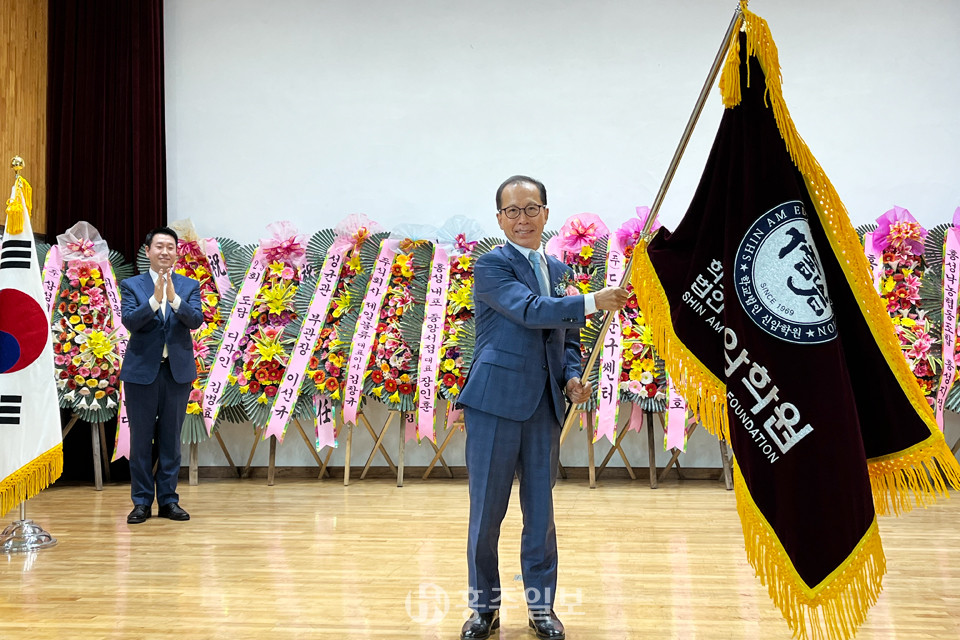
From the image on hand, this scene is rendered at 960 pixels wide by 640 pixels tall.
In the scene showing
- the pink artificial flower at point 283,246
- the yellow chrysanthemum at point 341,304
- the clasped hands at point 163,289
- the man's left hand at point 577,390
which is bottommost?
the man's left hand at point 577,390

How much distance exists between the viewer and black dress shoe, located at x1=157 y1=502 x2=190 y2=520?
167 inches

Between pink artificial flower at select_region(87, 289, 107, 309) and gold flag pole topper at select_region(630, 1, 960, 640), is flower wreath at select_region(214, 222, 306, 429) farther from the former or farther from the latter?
gold flag pole topper at select_region(630, 1, 960, 640)

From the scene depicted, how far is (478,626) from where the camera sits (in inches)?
93.1

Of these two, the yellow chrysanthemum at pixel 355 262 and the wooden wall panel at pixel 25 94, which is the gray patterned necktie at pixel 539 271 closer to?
the yellow chrysanthemum at pixel 355 262

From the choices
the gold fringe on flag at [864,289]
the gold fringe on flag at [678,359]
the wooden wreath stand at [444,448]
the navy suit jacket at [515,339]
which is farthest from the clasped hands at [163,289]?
the gold fringe on flag at [864,289]

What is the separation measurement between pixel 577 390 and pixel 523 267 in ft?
1.31

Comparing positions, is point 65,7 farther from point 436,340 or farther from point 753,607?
point 753,607

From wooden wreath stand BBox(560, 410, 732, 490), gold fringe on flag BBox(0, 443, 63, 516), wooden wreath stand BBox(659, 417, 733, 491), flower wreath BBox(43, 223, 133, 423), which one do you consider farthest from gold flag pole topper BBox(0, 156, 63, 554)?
wooden wreath stand BBox(659, 417, 733, 491)

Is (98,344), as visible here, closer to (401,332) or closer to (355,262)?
(355,262)

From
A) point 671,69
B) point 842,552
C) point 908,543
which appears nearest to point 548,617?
point 842,552

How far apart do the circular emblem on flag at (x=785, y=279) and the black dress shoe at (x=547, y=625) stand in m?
1.06

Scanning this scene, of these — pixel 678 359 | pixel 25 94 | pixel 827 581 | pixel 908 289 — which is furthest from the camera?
pixel 25 94

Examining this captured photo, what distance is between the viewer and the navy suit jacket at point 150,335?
164 inches

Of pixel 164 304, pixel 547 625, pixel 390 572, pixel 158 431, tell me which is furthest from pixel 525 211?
pixel 158 431
